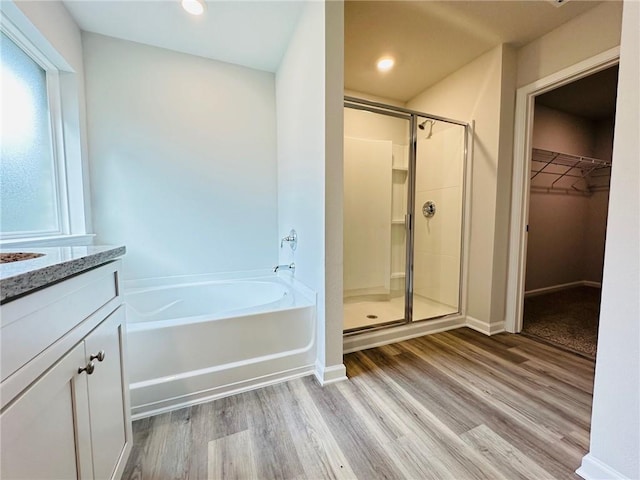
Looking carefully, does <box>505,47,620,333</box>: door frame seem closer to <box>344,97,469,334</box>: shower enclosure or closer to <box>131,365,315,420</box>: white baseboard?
<box>344,97,469,334</box>: shower enclosure

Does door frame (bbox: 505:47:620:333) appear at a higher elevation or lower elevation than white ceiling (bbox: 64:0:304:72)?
lower

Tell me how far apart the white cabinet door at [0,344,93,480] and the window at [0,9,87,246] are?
3.82 feet

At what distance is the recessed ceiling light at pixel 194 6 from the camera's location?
1.65 metres

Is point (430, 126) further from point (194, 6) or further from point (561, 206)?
point (561, 206)

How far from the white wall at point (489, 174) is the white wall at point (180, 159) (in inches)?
73.7

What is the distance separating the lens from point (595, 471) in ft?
3.23

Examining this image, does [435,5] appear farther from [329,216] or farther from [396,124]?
[329,216]

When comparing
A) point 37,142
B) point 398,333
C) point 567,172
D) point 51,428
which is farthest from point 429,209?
point 37,142

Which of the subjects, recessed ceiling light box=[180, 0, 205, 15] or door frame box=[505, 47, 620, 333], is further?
door frame box=[505, 47, 620, 333]

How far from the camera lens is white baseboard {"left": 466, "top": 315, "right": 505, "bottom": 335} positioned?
7.48 ft

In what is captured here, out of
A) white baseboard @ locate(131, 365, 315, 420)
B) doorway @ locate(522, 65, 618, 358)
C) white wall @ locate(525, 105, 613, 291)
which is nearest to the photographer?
white baseboard @ locate(131, 365, 315, 420)

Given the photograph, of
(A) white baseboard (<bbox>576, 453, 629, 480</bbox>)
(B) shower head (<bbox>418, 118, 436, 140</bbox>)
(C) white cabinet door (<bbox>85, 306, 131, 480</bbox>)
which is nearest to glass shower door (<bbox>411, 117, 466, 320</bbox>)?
(B) shower head (<bbox>418, 118, 436, 140</bbox>)

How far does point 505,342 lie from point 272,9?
3.02 metres

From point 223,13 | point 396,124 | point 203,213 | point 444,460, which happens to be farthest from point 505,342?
point 223,13
